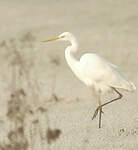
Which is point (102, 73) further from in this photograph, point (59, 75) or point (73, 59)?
point (59, 75)

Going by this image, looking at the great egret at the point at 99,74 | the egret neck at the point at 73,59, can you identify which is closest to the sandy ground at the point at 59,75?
the great egret at the point at 99,74

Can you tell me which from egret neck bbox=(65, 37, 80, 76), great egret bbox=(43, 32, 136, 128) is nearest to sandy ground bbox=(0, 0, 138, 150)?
great egret bbox=(43, 32, 136, 128)

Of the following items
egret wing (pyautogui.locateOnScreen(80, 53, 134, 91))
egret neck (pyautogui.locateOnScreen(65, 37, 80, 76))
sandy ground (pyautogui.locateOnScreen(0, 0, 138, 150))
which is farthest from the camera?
egret neck (pyautogui.locateOnScreen(65, 37, 80, 76))

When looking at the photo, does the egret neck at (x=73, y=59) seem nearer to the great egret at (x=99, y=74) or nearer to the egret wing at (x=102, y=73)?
the great egret at (x=99, y=74)

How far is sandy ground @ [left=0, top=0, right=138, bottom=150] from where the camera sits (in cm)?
576

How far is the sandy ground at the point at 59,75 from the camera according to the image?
576cm

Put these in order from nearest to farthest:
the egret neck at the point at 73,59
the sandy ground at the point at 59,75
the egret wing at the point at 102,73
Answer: the sandy ground at the point at 59,75
the egret wing at the point at 102,73
the egret neck at the point at 73,59

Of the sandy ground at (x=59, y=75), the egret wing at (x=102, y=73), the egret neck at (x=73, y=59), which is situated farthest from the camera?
the egret neck at (x=73, y=59)

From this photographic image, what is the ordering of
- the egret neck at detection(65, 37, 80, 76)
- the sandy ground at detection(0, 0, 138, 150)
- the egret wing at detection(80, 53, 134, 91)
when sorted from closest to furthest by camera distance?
1. the sandy ground at detection(0, 0, 138, 150)
2. the egret wing at detection(80, 53, 134, 91)
3. the egret neck at detection(65, 37, 80, 76)

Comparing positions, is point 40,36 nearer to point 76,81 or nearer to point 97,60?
point 76,81

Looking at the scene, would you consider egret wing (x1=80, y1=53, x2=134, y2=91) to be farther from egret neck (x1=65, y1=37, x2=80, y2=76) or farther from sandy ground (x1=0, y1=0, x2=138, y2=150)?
sandy ground (x1=0, y1=0, x2=138, y2=150)

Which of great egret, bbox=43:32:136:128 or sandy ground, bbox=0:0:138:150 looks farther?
great egret, bbox=43:32:136:128

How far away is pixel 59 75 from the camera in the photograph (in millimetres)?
14352

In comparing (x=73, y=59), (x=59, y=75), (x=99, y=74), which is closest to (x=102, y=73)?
(x=99, y=74)
